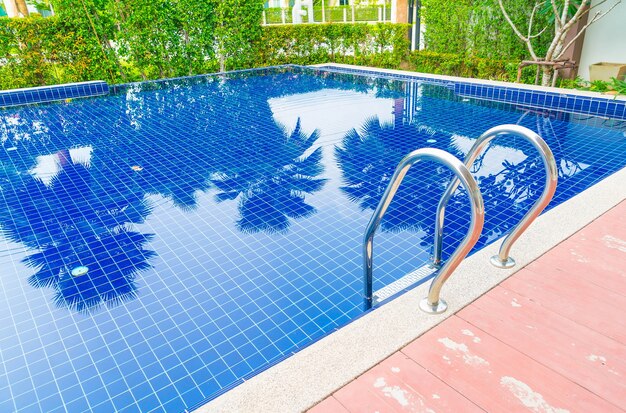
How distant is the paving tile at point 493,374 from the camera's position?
6.42 feet

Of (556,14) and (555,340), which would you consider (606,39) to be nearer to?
(556,14)

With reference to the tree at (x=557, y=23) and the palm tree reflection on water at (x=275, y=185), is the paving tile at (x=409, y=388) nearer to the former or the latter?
the palm tree reflection on water at (x=275, y=185)

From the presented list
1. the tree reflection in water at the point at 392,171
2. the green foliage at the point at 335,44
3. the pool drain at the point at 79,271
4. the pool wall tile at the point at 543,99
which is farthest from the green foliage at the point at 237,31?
the pool drain at the point at 79,271

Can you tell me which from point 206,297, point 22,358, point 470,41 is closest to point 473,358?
point 206,297

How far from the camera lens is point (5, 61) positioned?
10.7 m

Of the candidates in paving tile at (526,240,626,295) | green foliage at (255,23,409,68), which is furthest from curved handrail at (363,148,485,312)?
green foliage at (255,23,409,68)

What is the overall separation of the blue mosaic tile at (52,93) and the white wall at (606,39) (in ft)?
37.3

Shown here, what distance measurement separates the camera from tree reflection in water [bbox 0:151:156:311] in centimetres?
365

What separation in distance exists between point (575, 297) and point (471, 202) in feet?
3.23

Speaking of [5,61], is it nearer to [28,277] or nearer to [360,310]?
[28,277]

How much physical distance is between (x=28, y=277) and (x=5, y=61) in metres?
9.29

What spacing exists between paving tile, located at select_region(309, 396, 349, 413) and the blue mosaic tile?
11027 millimetres

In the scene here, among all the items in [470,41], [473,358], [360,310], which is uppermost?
[470,41]

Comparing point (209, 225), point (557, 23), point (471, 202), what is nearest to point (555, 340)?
point (471, 202)
